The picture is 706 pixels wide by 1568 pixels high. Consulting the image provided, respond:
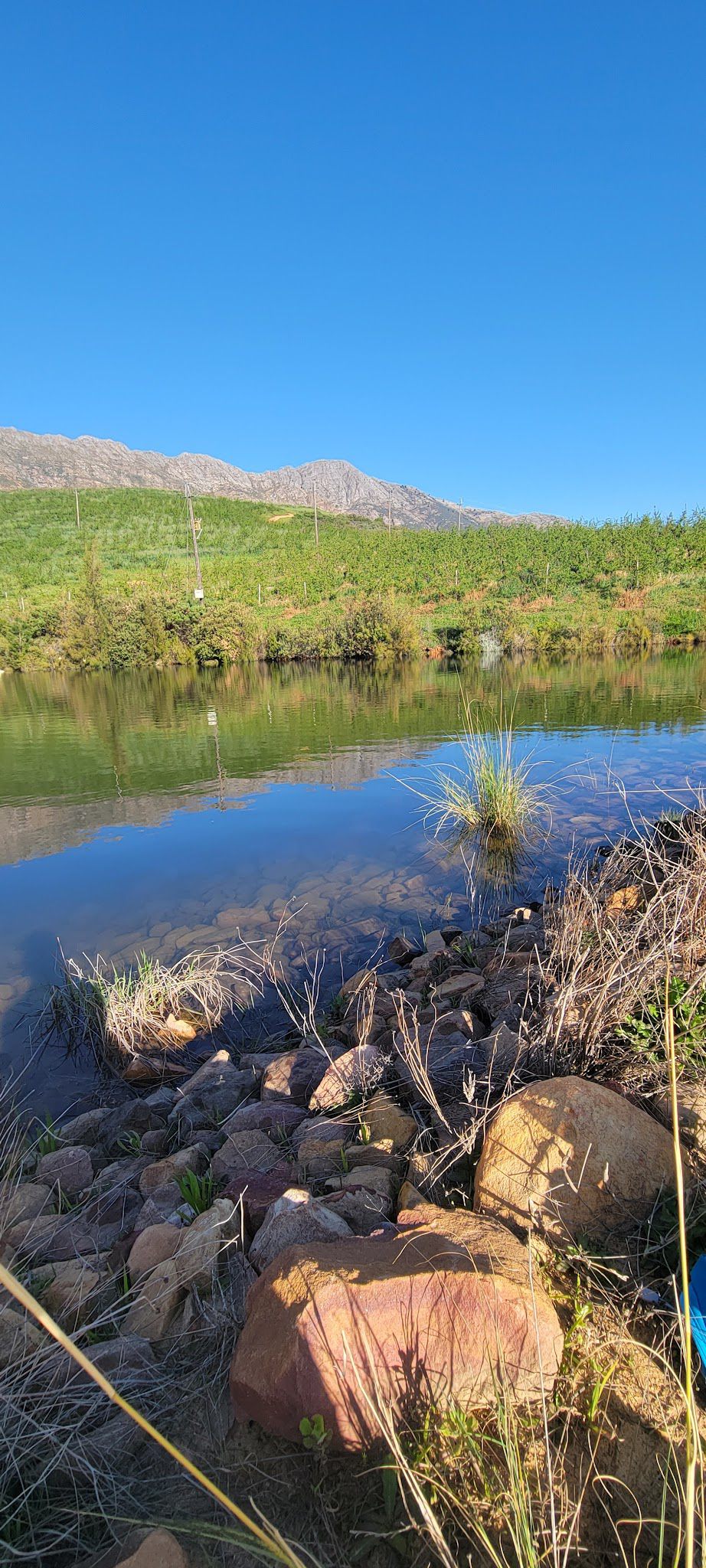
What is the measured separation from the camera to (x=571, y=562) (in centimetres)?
4956

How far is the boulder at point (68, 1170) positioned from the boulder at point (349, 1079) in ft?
3.21

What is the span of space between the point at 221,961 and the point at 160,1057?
880 mm

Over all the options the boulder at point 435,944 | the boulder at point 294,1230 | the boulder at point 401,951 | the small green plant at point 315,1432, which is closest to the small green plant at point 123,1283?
the boulder at point 294,1230

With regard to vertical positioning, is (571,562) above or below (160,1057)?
above

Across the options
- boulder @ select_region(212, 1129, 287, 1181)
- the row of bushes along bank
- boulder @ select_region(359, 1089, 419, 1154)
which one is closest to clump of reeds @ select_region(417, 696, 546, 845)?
boulder @ select_region(359, 1089, 419, 1154)

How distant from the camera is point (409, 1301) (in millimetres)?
1562

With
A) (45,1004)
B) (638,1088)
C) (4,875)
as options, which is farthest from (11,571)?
(638,1088)

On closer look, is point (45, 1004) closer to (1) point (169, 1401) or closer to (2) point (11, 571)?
(1) point (169, 1401)

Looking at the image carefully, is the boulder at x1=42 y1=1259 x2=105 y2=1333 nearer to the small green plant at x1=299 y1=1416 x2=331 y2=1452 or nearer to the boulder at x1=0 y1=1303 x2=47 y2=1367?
the boulder at x1=0 y1=1303 x2=47 y2=1367

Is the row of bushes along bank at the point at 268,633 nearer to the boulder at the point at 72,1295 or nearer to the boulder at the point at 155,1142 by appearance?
the boulder at the point at 155,1142

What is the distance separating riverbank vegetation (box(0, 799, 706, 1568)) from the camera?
4.49 feet

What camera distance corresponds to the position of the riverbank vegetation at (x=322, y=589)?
117 feet

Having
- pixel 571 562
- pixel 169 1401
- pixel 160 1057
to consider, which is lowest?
pixel 160 1057

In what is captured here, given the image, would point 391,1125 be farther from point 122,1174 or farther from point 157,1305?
point 122,1174
